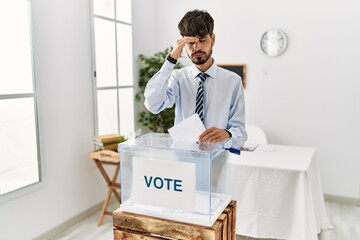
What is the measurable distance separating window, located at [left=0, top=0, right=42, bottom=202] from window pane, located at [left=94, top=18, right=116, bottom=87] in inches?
35.7

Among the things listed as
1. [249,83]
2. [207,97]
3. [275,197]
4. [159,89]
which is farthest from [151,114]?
[159,89]

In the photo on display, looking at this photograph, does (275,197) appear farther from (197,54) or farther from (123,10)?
(123,10)

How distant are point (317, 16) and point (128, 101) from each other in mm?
2337

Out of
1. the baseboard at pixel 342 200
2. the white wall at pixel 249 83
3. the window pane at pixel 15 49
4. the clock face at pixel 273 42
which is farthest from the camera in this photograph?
the clock face at pixel 273 42

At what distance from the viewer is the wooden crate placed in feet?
3.81

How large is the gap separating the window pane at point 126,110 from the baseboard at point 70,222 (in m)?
0.91

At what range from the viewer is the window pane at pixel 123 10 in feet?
12.8

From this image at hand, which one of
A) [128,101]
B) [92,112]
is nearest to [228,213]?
[92,112]

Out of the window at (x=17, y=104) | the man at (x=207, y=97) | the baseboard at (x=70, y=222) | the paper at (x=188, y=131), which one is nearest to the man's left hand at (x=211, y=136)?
the paper at (x=188, y=131)

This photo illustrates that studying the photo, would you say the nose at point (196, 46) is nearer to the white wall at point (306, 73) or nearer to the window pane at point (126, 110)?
the window pane at point (126, 110)

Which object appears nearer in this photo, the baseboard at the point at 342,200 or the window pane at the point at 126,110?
the baseboard at the point at 342,200

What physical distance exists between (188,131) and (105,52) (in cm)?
262

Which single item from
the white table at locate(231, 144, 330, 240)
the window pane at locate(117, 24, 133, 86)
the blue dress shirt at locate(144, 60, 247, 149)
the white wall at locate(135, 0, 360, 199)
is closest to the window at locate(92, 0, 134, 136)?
the window pane at locate(117, 24, 133, 86)

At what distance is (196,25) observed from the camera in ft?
4.57
